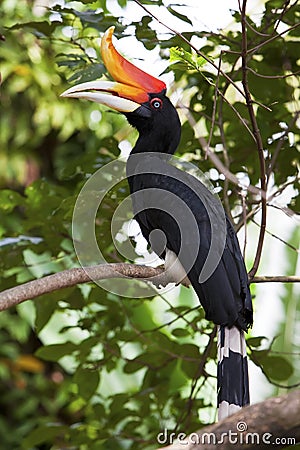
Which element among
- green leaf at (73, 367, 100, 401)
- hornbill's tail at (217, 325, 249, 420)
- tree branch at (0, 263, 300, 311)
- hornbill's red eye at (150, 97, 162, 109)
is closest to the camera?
tree branch at (0, 263, 300, 311)

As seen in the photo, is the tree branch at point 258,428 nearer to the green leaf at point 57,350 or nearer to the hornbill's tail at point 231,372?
the hornbill's tail at point 231,372

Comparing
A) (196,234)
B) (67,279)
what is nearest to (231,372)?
(196,234)

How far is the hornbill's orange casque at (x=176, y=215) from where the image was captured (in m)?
1.79

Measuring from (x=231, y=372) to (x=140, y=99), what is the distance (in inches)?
33.2

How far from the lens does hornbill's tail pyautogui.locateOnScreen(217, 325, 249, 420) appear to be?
1.76 meters

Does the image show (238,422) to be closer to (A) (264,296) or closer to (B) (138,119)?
(B) (138,119)

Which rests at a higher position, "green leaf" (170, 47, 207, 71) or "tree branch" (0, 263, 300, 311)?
"green leaf" (170, 47, 207, 71)

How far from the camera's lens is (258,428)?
39.6 inches

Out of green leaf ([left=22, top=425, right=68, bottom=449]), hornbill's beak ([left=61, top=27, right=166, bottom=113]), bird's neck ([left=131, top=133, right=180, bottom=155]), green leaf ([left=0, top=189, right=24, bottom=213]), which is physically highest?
hornbill's beak ([left=61, top=27, right=166, bottom=113])

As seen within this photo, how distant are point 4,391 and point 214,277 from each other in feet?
10.5

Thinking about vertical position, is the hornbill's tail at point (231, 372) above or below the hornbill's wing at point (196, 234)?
below

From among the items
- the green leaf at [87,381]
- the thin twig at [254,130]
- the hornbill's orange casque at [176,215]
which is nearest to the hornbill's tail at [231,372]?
the hornbill's orange casque at [176,215]

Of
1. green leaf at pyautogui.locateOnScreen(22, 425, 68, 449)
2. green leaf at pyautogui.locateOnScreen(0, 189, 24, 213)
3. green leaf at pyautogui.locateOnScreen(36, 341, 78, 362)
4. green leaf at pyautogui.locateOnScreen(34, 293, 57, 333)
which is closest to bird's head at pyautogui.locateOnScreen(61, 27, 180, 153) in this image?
green leaf at pyautogui.locateOnScreen(0, 189, 24, 213)

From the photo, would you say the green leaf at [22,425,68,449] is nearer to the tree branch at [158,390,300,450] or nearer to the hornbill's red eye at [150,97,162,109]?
the hornbill's red eye at [150,97,162,109]
